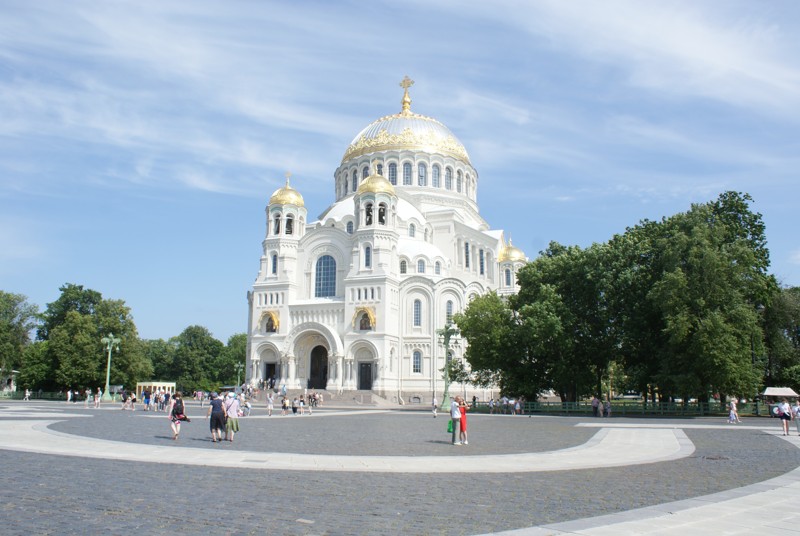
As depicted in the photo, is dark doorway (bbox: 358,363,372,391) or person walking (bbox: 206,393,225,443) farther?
dark doorway (bbox: 358,363,372,391)

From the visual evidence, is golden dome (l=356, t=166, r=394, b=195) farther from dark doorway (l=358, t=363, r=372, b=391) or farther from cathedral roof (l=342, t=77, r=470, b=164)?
dark doorway (l=358, t=363, r=372, b=391)

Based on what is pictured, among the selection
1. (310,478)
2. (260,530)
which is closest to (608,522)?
(260,530)

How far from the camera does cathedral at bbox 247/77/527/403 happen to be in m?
56.2

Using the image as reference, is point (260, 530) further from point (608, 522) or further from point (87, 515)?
point (608, 522)

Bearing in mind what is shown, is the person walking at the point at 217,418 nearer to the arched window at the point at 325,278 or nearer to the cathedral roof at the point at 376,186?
the cathedral roof at the point at 376,186

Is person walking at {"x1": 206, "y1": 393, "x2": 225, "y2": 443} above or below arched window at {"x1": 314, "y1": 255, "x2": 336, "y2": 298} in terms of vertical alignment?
below

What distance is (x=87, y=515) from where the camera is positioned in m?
8.00

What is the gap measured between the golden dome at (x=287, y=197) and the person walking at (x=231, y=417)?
4395cm

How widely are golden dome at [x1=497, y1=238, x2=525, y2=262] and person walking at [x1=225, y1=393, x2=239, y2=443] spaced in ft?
182

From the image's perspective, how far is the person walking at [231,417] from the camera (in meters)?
18.7

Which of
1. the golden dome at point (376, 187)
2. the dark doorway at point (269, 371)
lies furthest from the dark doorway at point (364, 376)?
the golden dome at point (376, 187)

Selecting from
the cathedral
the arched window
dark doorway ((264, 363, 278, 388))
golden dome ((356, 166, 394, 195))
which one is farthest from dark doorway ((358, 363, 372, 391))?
golden dome ((356, 166, 394, 195))

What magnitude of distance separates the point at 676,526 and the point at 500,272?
65.6 m

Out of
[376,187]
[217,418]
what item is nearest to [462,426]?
[217,418]
